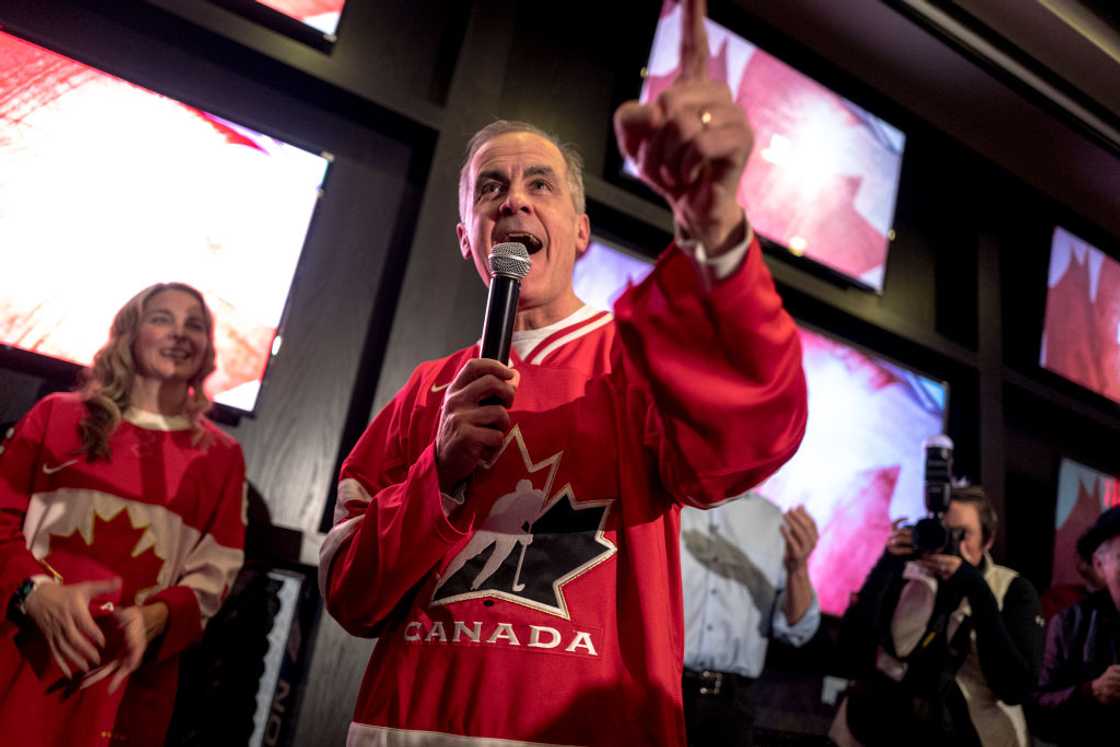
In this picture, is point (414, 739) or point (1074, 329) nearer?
point (414, 739)

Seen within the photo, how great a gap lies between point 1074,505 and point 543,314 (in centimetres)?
414

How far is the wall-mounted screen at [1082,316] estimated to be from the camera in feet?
14.7

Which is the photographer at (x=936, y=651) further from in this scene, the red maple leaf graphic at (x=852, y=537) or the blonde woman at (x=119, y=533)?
the blonde woman at (x=119, y=533)

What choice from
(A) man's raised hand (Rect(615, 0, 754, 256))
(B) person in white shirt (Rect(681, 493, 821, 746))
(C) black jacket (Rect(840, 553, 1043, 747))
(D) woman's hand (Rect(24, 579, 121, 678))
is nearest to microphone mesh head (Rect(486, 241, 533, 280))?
(A) man's raised hand (Rect(615, 0, 754, 256))

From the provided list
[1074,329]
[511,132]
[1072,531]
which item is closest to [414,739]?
[511,132]

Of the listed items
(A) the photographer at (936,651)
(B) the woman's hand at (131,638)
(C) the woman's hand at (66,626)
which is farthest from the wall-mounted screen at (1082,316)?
(C) the woman's hand at (66,626)

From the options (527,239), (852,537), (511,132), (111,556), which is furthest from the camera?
(852,537)

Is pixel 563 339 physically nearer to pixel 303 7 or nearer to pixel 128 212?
pixel 128 212

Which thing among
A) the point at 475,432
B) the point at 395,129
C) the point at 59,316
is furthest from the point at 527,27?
the point at 475,432

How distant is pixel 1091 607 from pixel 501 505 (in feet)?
9.25

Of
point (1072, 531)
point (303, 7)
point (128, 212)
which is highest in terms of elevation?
point (303, 7)

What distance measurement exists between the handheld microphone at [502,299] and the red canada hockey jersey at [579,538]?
0.45 feet

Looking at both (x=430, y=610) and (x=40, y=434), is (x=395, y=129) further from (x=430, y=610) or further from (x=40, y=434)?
(x=430, y=610)

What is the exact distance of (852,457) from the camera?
12.3 ft
